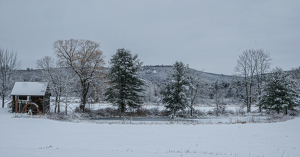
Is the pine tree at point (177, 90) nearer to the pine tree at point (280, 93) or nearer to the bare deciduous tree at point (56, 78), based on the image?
the pine tree at point (280, 93)

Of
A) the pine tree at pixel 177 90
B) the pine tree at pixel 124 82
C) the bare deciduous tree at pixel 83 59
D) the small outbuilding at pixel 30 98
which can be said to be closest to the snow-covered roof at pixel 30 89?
the small outbuilding at pixel 30 98

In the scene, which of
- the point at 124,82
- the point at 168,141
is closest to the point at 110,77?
the point at 124,82

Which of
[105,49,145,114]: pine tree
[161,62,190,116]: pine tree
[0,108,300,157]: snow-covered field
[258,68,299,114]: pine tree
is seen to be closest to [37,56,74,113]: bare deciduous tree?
[105,49,145,114]: pine tree

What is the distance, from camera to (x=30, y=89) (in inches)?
1190

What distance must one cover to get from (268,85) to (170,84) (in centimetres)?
1429

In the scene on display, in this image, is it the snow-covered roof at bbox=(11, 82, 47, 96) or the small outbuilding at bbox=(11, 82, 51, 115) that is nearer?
the small outbuilding at bbox=(11, 82, 51, 115)

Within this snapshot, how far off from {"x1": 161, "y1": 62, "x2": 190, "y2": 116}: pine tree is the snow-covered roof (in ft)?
61.5

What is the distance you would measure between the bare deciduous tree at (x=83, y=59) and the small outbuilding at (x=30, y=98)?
4992 millimetres

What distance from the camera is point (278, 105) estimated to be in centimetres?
2745

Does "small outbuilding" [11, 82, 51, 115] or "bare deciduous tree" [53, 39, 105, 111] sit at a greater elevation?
"bare deciduous tree" [53, 39, 105, 111]

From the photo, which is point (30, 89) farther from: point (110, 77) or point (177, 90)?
point (177, 90)

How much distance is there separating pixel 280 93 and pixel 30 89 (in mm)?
35370

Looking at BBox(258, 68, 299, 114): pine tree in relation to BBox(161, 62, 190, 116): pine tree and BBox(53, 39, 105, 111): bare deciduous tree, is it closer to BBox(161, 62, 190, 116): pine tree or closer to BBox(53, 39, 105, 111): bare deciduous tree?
BBox(161, 62, 190, 116): pine tree

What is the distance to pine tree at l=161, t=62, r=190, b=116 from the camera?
32.6 metres
